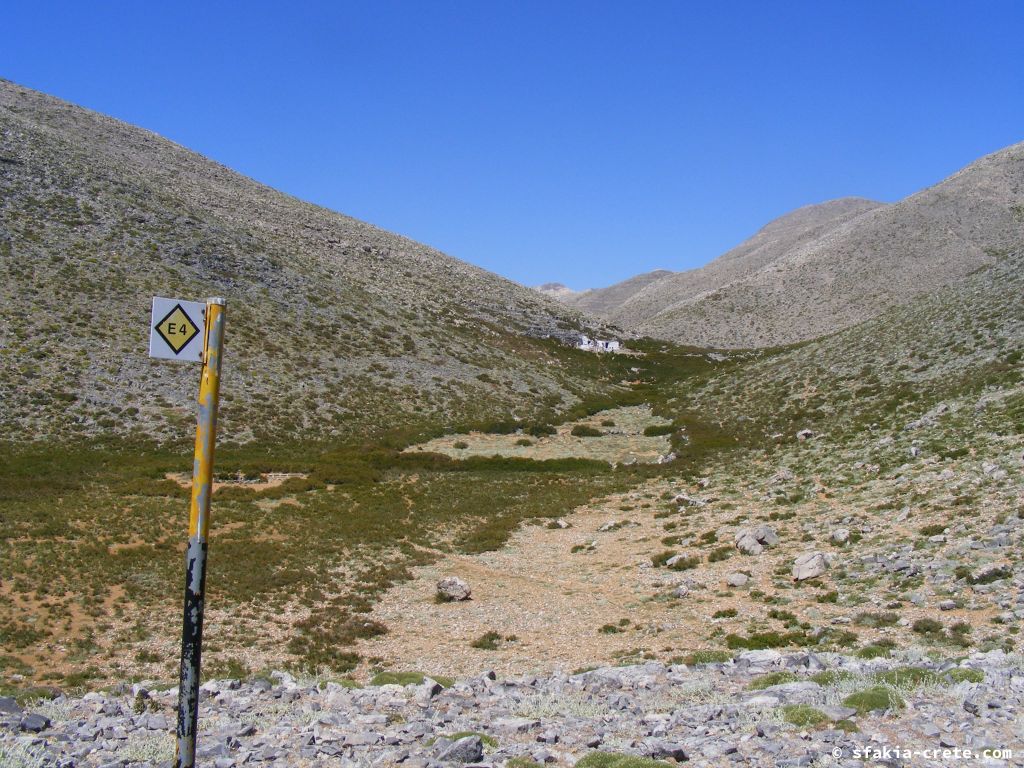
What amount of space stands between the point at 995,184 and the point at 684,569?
556ft

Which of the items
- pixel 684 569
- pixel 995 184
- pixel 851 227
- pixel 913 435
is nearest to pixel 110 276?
pixel 684 569

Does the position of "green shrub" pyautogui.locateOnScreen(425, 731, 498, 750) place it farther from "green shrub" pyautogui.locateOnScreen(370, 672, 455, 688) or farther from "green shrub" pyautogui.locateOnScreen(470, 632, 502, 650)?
"green shrub" pyautogui.locateOnScreen(470, 632, 502, 650)

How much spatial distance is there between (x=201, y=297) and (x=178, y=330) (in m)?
59.5

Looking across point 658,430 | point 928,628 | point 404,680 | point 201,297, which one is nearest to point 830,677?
point 928,628

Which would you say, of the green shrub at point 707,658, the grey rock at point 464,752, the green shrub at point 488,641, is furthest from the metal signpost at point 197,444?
the green shrub at point 488,641

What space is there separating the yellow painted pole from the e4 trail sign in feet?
0.29

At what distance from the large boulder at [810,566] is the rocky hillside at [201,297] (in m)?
35.7

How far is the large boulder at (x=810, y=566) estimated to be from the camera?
70.4 feet

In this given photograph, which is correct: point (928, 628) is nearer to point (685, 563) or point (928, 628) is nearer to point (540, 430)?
point (685, 563)

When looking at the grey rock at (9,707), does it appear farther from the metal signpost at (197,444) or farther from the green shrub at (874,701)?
the green shrub at (874,701)

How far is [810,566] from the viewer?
21672 millimetres

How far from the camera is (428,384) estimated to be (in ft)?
210

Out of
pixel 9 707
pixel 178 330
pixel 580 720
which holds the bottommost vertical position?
pixel 580 720

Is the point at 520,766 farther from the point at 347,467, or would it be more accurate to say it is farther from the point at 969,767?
the point at 347,467
